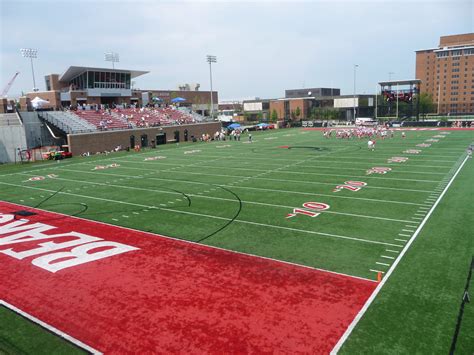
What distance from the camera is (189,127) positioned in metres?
52.2

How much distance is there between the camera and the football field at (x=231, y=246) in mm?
7391

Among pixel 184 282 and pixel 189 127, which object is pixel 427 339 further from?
pixel 189 127

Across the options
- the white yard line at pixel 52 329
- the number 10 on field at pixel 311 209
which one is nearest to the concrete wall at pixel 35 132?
the number 10 on field at pixel 311 209

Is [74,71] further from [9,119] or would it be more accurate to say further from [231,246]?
[231,246]

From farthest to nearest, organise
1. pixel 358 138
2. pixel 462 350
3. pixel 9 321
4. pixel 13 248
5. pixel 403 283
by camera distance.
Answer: pixel 358 138
pixel 13 248
pixel 403 283
pixel 9 321
pixel 462 350

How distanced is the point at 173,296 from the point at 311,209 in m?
7.62

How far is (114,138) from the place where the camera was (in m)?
41.7

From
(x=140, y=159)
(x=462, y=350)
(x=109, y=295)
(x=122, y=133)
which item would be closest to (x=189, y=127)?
(x=122, y=133)

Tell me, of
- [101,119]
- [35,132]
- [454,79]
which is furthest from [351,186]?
[454,79]

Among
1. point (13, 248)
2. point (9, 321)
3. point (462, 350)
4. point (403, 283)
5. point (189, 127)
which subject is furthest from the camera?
point (189, 127)

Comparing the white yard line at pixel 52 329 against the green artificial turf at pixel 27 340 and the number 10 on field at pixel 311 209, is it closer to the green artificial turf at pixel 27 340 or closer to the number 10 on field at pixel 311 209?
the green artificial turf at pixel 27 340

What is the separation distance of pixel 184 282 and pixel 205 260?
133 centimetres

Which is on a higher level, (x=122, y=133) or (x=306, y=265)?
(x=122, y=133)

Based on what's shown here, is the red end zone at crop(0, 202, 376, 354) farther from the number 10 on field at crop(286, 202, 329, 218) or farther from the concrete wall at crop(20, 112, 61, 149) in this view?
the concrete wall at crop(20, 112, 61, 149)
